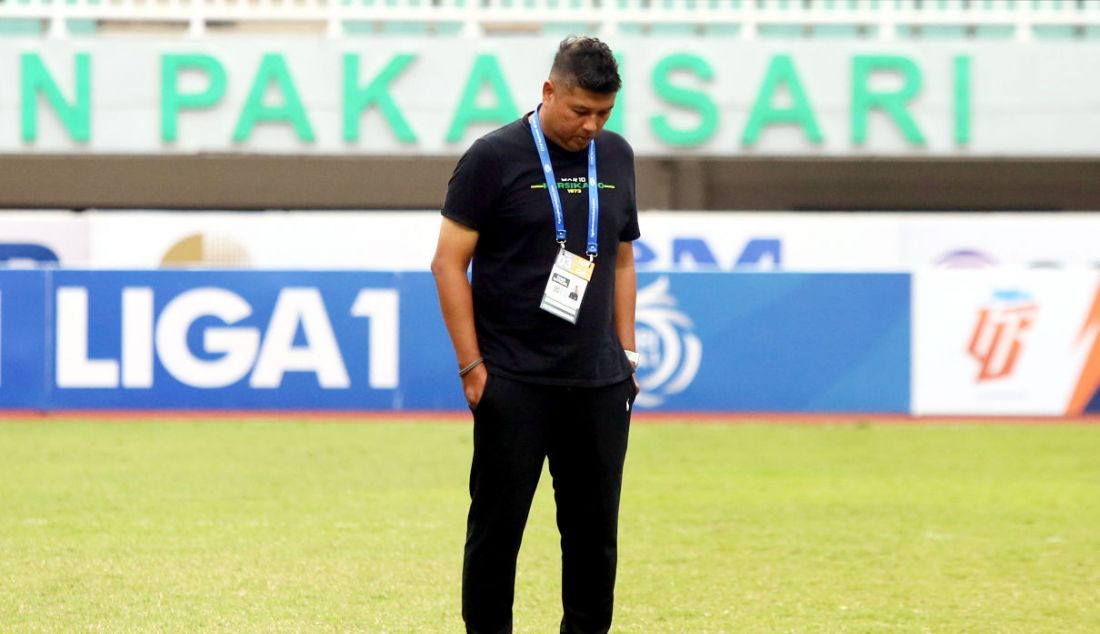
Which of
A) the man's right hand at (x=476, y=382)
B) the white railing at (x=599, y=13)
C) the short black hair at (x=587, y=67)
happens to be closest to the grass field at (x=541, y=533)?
the man's right hand at (x=476, y=382)

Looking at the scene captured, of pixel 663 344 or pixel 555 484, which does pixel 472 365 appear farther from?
pixel 663 344

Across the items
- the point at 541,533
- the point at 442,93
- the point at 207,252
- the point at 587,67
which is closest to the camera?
the point at 587,67

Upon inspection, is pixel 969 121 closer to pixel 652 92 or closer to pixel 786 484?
pixel 652 92

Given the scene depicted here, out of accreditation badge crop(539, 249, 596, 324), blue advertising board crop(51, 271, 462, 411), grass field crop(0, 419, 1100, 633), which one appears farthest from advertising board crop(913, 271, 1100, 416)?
accreditation badge crop(539, 249, 596, 324)

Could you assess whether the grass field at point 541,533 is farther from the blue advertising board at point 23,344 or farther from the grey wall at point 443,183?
the grey wall at point 443,183

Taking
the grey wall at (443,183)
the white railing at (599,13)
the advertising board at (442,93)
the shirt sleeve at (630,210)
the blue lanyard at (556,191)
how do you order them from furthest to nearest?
1. the grey wall at (443,183)
2. the white railing at (599,13)
3. the advertising board at (442,93)
4. the shirt sleeve at (630,210)
5. the blue lanyard at (556,191)

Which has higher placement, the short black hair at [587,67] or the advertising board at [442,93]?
the advertising board at [442,93]

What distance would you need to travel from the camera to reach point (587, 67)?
4.32 m

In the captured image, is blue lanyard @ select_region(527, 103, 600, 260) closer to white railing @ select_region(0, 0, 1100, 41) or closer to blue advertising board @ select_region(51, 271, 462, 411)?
blue advertising board @ select_region(51, 271, 462, 411)

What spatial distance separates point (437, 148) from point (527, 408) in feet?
54.6

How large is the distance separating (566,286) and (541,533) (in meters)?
3.81

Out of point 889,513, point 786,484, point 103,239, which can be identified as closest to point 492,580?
point 889,513

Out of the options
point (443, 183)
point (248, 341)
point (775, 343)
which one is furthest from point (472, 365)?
point (443, 183)

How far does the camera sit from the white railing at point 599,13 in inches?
832
